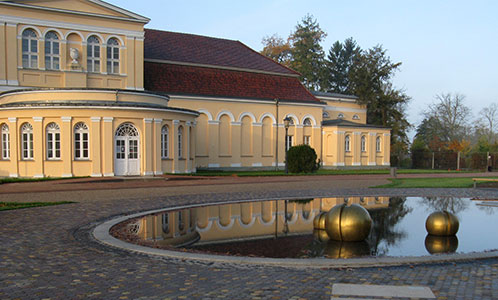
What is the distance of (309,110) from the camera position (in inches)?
1644

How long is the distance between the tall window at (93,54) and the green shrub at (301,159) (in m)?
15.7

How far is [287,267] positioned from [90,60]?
1130 inches

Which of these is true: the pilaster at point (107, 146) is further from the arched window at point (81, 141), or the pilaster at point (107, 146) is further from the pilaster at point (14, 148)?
the pilaster at point (14, 148)

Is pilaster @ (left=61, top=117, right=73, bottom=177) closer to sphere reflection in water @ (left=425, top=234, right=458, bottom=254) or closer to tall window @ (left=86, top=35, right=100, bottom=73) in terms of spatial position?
tall window @ (left=86, top=35, right=100, bottom=73)

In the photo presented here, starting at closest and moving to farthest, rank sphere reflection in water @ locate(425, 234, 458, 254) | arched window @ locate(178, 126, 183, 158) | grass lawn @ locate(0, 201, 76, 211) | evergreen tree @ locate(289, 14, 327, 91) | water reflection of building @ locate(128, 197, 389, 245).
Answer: sphere reflection in water @ locate(425, 234, 458, 254), water reflection of building @ locate(128, 197, 389, 245), grass lawn @ locate(0, 201, 76, 211), arched window @ locate(178, 126, 183, 158), evergreen tree @ locate(289, 14, 327, 91)

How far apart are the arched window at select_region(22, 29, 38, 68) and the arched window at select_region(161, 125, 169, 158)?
10.8 m

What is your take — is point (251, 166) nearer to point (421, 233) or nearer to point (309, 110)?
point (309, 110)

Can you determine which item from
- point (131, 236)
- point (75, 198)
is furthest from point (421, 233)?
point (75, 198)

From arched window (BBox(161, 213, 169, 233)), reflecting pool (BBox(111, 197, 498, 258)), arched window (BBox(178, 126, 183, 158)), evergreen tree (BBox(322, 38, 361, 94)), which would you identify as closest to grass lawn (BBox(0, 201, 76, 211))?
reflecting pool (BBox(111, 197, 498, 258))

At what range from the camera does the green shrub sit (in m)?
30.9

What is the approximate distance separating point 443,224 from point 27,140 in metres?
24.0

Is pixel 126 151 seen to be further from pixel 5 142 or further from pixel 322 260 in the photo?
pixel 322 260

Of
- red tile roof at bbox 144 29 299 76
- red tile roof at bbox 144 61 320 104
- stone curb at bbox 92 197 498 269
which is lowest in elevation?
stone curb at bbox 92 197 498 269

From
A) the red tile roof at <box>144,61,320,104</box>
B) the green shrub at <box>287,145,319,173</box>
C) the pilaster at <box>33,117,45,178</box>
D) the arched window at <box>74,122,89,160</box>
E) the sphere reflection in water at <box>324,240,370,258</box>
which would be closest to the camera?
the sphere reflection in water at <box>324,240,370,258</box>
